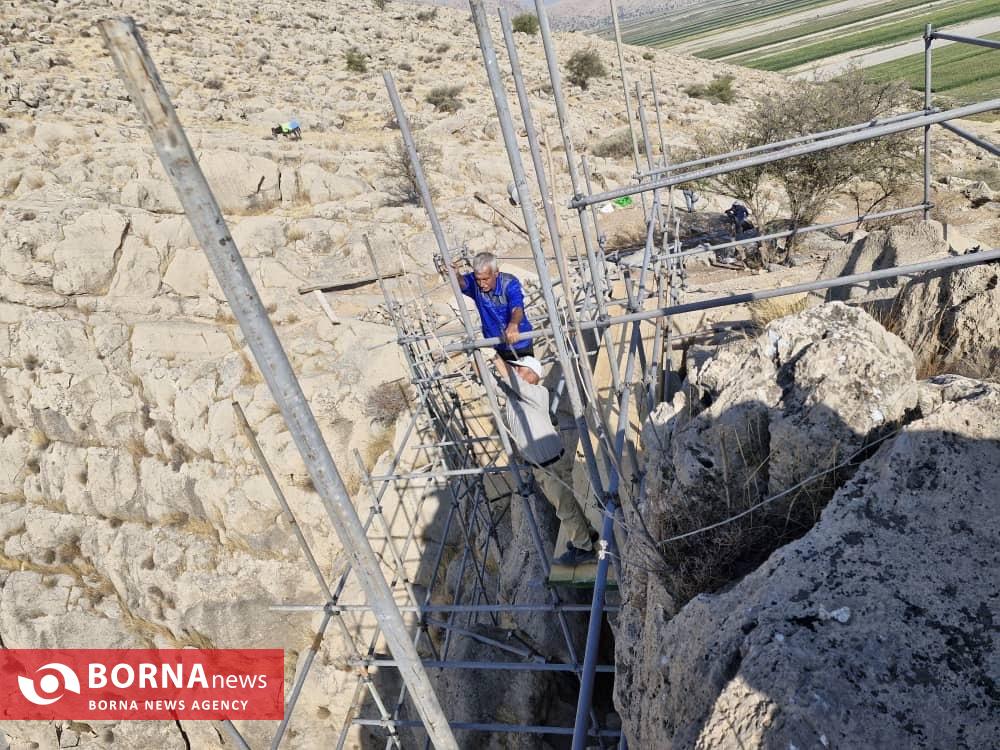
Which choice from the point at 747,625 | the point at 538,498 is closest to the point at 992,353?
the point at 747,625

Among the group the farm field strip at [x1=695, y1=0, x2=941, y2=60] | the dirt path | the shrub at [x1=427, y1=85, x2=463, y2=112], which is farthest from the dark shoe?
the farm field strip at [x1=695, y1=0, x2=941, y2=60]

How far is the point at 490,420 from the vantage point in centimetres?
927

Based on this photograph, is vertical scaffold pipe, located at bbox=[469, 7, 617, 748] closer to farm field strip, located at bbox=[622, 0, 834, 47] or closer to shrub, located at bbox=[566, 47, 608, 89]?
shrub, located at bbox=[566, 47, 608, 89]

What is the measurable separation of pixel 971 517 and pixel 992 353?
1889mm

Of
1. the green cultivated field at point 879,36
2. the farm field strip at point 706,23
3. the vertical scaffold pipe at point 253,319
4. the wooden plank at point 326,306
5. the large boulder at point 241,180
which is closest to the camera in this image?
the vertical scaffold pipe at point 253,319

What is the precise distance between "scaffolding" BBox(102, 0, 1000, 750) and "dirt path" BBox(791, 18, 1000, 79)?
121 ft

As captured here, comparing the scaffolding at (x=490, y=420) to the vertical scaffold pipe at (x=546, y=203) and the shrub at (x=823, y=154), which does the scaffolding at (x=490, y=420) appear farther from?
the shrub at (x=823, y=154)

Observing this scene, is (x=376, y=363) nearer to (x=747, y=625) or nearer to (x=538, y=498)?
(x=538, y=498)

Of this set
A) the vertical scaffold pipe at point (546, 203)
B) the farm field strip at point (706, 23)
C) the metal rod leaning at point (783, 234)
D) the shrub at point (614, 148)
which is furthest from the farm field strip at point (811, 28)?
the vertical scaffold pipe at point (546, 203)

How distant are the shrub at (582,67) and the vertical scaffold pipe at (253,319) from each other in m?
29.4

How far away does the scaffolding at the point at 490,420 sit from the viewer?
161cm

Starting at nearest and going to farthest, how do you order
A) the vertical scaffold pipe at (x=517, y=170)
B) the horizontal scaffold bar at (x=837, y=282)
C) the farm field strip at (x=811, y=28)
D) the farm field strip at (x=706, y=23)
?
the vertical scaffold pipe at (x=517, y=170), the horizontal scaffold bar at (x=837, y=282), the farm field strip at (x=811, y=28), the farm field strip at (x=706, y=23)

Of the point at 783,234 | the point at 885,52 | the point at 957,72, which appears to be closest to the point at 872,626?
the point at 783,234

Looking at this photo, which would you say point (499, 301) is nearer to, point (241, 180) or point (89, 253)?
point (89, 253)
